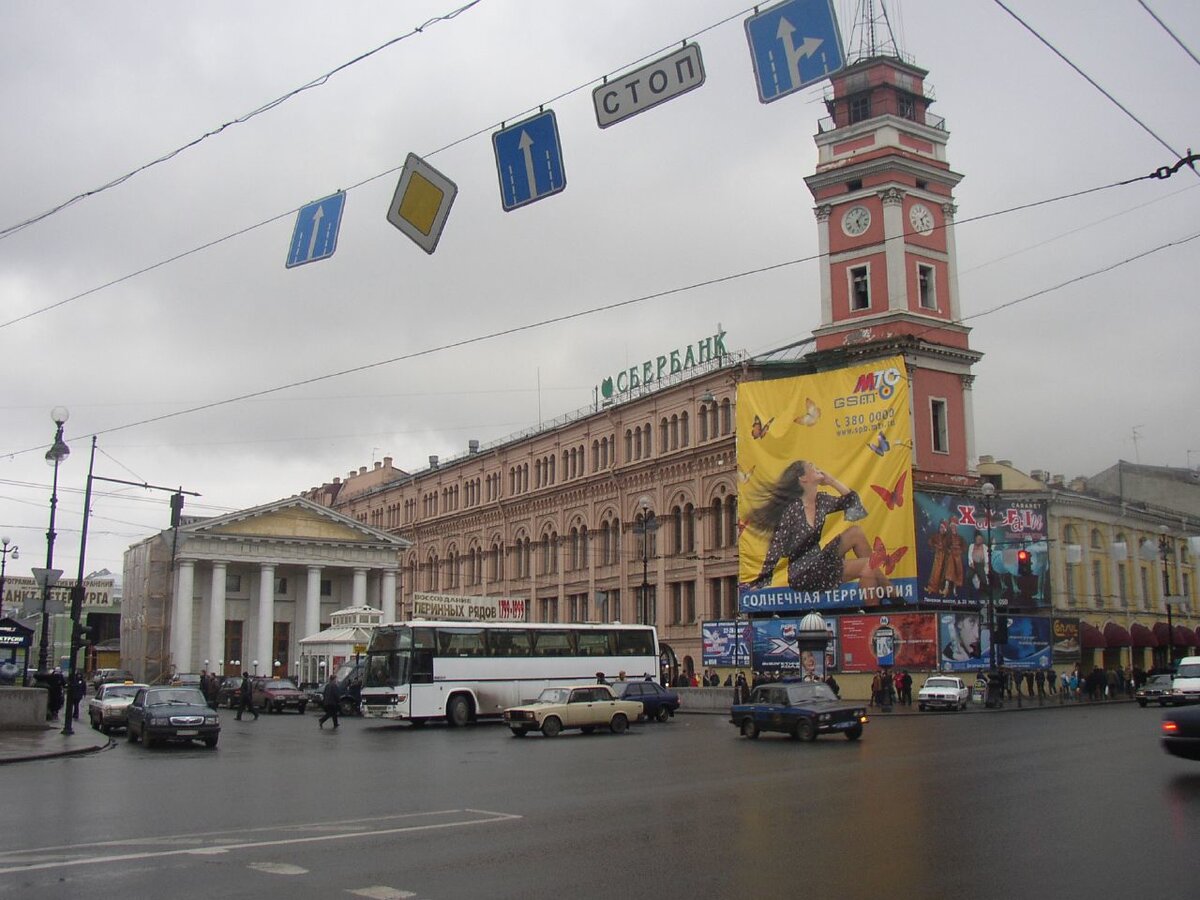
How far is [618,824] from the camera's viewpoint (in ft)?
41.7

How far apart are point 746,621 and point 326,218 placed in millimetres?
43106

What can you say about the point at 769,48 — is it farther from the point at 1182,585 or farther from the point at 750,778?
the point at 1182,585

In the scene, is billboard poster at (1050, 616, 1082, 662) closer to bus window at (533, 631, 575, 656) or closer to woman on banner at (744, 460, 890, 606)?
woman on banner at (744, 460, 890, 606)

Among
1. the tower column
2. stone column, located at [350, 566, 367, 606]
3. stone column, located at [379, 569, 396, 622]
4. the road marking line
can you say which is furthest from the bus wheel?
stone column, located at [350, 566, 367, 606]

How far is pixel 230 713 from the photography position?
1972 inches

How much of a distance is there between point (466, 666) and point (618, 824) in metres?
25.5

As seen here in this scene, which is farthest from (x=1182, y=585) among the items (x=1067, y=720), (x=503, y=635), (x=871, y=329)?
(x=503, y=635)

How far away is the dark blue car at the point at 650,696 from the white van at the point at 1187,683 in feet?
53.6

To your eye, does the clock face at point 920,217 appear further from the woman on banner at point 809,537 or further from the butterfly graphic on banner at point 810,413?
the woman on banner at point 809,537

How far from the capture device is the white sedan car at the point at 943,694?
143 feet

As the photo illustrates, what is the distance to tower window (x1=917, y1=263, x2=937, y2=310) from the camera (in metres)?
55.9

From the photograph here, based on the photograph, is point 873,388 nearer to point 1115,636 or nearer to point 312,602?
point 1115,636

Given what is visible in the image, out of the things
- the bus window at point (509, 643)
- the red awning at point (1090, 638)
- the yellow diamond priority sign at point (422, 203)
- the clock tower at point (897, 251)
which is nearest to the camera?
Answer: the yellow diamond priority sign at point (422, 203)

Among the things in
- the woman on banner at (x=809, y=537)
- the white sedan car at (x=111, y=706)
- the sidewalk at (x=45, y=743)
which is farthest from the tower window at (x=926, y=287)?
the sidewalk at (x=45, y=743)
